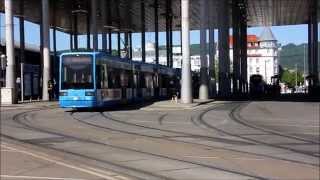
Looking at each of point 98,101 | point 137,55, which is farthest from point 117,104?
point 137,55

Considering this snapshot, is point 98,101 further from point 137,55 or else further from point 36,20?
point 137,55

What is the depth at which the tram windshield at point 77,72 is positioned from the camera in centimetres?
3344

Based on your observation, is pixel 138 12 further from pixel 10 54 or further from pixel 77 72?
pixel 77 72

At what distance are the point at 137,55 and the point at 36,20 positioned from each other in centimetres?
9452

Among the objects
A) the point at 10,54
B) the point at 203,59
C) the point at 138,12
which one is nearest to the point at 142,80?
the point at 203,59

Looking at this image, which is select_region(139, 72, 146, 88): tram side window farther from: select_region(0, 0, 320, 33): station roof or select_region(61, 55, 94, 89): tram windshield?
select_region(0, 0, 320, 33): station roof

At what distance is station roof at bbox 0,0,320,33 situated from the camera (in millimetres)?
83625

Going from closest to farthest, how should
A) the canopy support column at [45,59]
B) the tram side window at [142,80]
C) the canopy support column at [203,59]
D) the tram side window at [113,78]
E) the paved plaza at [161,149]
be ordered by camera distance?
the paved plaza at [161,149] < the tram side window at [113,78] < the tram side window at [142,80] < the canopy support column at [203,59] < the canopy support column at [45,59]

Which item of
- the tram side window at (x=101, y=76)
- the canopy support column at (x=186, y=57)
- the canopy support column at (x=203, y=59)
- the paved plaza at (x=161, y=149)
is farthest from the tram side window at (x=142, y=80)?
the paved plaza at (x=161, y=149)

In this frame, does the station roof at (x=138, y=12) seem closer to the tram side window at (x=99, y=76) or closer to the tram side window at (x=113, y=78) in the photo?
the tram side window at (x=113, y=78)

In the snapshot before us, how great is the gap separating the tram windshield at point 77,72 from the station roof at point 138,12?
1609 inches

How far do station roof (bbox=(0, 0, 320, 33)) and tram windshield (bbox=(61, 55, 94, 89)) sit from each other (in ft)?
134

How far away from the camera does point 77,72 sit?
33750 mm

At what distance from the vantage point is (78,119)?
28578mm
